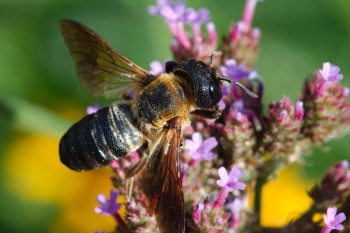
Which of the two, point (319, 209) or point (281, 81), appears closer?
point (319, 209)

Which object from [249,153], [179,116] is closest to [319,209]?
[249,153]

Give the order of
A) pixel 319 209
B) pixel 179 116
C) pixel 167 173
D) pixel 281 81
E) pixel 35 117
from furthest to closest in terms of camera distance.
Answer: pixel 281 81 < pixel 35 117 < pixel 319 209 < pixel 179 116 < pixel 167 173

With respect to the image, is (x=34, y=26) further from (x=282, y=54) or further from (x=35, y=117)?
(x=282, y=54)

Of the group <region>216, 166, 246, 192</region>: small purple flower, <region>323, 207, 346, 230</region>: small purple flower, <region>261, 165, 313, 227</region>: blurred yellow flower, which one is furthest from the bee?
<region>261, 165, 313, 227</region>: blurred yellow flower

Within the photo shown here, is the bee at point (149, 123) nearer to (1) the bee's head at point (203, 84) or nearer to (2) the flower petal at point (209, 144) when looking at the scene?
(1) the bee's head at point (203, 84)

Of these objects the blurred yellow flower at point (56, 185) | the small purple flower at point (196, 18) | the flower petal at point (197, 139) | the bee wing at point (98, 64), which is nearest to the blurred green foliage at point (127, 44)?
the blurred yellow flower at point (56, 185)

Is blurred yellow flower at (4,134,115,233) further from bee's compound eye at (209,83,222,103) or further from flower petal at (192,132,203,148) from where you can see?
bee's compound eye at (209,83,222,103)

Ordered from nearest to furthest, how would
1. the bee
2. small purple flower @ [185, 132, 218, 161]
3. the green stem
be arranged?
the bee < small purple flower @ [185, 132, 218, 161] < the green stem
